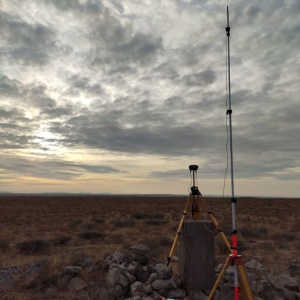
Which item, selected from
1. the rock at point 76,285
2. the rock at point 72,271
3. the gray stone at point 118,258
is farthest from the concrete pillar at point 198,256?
the rock at point 72,271

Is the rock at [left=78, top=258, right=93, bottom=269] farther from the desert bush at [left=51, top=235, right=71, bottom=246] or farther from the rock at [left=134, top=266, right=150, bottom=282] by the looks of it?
the desert bush at [left=51, top=235, right=71, bottom=246]

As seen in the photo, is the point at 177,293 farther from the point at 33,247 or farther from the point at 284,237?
the point at 284,237

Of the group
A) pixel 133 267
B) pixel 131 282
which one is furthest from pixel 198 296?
pixel 133 267

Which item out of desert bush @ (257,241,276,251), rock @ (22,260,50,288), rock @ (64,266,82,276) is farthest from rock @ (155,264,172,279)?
desert bush @ (257,241,276,251)

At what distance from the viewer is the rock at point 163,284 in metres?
6.91

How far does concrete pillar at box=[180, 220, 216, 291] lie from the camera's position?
7.19m

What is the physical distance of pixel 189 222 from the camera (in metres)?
7.24

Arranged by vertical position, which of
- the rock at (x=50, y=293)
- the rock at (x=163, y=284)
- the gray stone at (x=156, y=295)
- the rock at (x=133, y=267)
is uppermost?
the rock at (x=133, y=267)

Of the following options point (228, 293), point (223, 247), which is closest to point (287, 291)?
point (228, 293)

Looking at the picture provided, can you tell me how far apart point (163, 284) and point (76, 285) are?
2.20 metres

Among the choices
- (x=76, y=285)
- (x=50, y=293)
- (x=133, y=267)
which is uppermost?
(x=133, y=267)

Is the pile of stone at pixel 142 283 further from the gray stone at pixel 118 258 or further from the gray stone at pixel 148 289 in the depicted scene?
the gray stone at pixel 118 258

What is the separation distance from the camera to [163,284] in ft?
22.8

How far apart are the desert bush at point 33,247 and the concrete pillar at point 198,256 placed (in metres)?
8.20
